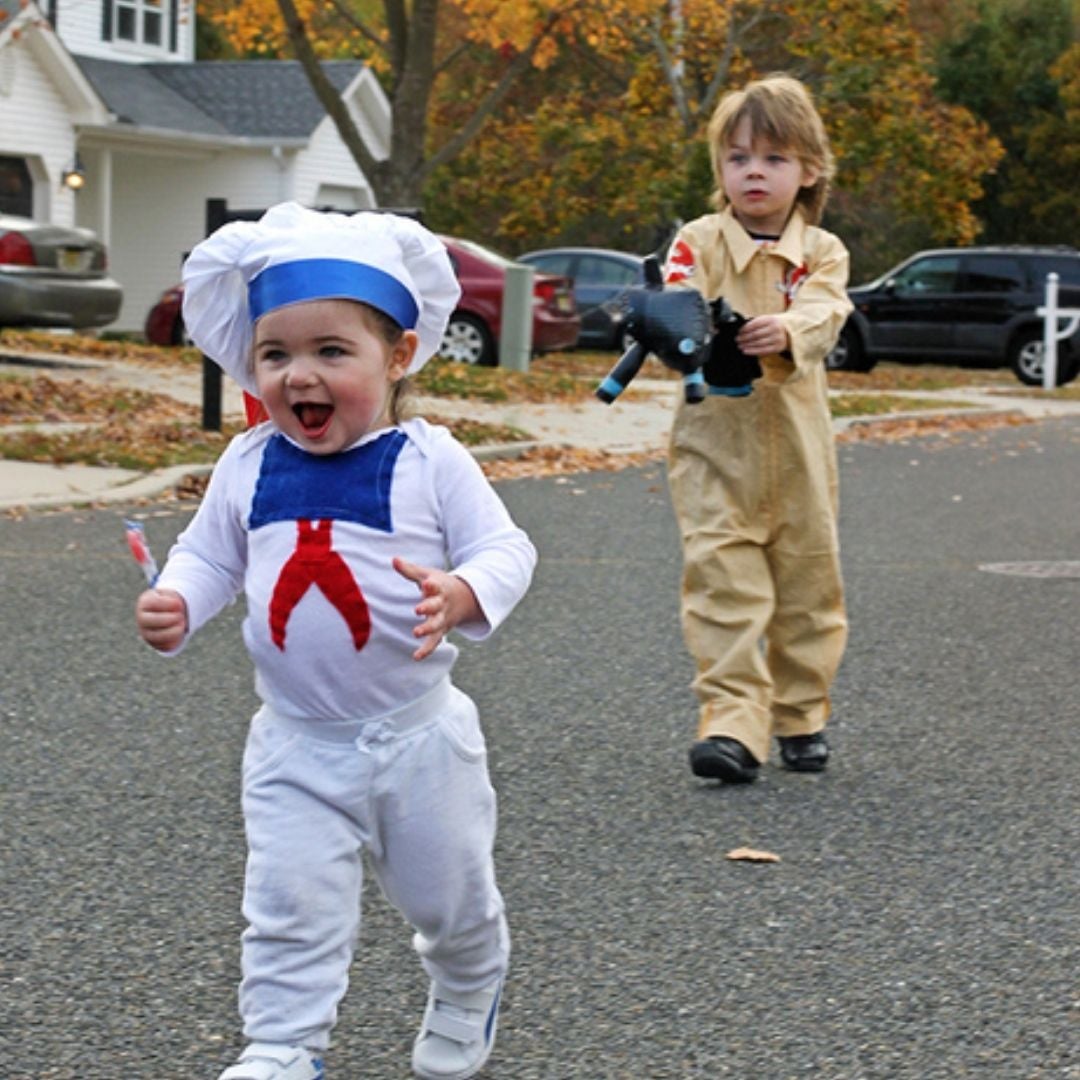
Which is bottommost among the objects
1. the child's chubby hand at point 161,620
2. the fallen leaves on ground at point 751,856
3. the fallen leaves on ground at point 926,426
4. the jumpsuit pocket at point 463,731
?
the fallen leaves on ground at point 926,426

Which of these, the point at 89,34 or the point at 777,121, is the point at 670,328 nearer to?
the point at 777,121

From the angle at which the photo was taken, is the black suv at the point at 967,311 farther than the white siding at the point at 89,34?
No

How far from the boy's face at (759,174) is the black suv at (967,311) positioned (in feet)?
73.4

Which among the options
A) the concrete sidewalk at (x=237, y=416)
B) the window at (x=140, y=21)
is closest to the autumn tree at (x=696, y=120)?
the window at (x=140, y=21)

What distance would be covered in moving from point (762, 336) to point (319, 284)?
2.18 m

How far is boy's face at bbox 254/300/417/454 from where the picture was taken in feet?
10.3

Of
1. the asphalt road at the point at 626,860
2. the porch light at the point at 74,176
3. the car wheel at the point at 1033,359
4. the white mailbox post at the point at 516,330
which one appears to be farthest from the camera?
the porch light at the point at 74,176

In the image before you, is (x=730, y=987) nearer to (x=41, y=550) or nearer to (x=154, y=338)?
(x=41, y=550)

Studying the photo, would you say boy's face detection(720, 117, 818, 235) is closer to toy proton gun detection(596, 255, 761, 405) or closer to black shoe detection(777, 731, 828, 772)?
toy proton gun detection(596, 255, 761, 405)

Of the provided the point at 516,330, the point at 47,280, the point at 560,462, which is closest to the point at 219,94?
the point at 516,330

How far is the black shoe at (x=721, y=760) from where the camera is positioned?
5441mm

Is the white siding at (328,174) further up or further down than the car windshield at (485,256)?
further up

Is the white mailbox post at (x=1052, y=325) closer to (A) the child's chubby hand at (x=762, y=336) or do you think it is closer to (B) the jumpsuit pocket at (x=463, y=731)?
(A) the child's chubby hand at (x=762, y=336)

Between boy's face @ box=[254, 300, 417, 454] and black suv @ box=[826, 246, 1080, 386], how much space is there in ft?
81.6
